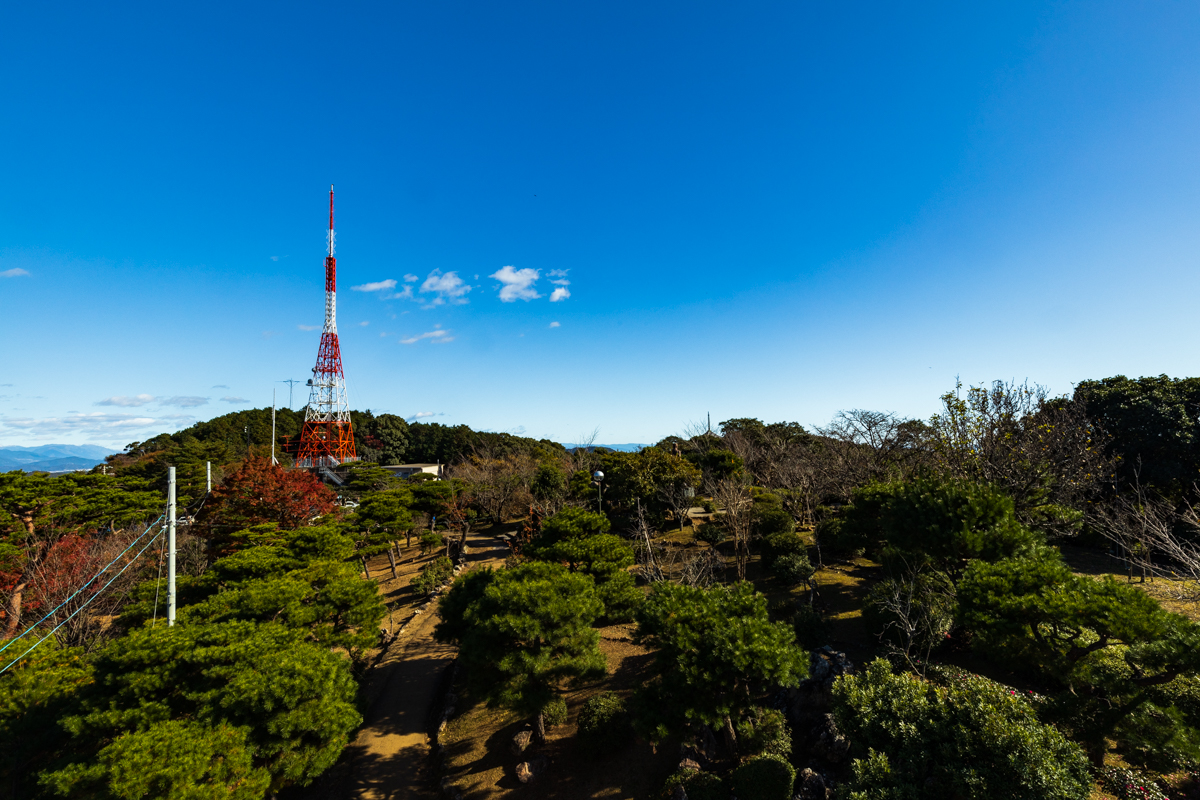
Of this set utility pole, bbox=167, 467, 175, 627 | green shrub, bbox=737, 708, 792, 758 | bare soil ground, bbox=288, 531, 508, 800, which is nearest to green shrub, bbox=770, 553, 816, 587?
green shrub, bbox=737, 708, 792, 758

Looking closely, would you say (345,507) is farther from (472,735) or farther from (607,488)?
(472,735)

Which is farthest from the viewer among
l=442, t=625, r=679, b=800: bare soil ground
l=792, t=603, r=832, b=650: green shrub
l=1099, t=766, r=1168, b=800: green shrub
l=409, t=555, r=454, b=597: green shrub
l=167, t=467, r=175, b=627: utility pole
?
l=409, t=555, r=454, b=597: green shrub

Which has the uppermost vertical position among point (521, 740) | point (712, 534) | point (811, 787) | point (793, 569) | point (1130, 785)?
point (712, 534)

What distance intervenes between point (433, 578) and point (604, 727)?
14003mm

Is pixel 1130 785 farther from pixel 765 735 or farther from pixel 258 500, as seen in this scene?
pixel 258 500

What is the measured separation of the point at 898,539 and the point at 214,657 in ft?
55.4

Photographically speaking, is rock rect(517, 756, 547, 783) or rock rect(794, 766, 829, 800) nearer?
rock rect(794, 766, 829, 800)

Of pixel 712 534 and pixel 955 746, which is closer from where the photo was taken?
pixel 955 746

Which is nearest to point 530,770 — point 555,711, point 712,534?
point 555,711

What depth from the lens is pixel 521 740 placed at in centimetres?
1186

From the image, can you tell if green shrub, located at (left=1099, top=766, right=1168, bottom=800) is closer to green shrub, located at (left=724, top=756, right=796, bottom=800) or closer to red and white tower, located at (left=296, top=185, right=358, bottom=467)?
green shrub, located at (left=724, top=756, right=796, bottom=800)

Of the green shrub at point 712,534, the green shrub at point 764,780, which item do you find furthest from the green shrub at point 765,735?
the green shrub at point 712,534

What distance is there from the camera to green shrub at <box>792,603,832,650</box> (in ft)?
42.3

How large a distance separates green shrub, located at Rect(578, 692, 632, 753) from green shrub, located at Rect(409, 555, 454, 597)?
13160mm
